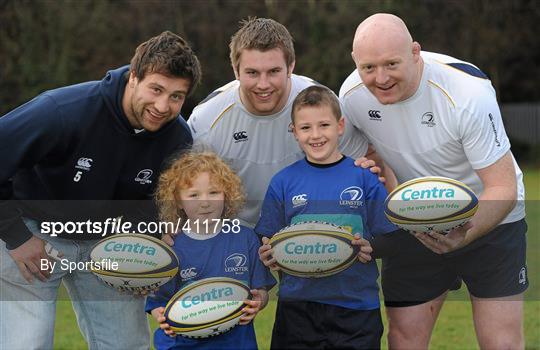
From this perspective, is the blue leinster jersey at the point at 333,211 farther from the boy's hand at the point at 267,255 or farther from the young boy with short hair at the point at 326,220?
the boy's hand at the point at 267,255

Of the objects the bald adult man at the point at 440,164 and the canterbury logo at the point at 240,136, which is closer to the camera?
the bald adult man at the point at 440,164

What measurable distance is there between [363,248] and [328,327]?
42 centimetres

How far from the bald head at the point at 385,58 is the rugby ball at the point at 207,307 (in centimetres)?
124

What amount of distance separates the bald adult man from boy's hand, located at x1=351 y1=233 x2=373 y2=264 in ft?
0.92

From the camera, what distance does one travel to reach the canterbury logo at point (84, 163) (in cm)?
434

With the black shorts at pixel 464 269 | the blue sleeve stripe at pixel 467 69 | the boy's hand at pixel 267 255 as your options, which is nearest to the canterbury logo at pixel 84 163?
the boy's hand at pixel 267 255

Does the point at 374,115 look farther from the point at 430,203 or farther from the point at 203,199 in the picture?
the point at 203,199

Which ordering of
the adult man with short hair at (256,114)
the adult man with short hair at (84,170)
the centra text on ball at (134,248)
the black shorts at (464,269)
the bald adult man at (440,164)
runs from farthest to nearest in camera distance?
the black shorts at (464,269)
the adult man with short hair at (256,114)
the bald adult man at (440,164)
the adult man with short hair at (84,170)
the centra text on ball at (134,248)

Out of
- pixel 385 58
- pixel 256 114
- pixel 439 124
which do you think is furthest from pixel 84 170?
pixel 439 124

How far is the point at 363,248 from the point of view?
4.05m

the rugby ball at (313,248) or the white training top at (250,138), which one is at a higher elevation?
the white training top at (250,138)

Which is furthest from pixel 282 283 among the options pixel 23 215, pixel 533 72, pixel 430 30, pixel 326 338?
pixel 533 72

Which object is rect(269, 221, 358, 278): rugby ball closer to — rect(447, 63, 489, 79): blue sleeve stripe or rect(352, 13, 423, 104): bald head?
rect(352, 13, 423, 104): bald head

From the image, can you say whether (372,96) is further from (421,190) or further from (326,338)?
(326,338)
